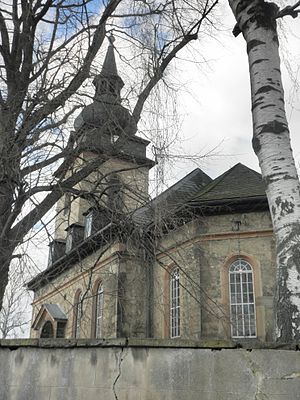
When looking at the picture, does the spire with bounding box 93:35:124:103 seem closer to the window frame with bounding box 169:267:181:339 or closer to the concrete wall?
the concrete wall

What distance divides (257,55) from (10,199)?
12.6ft

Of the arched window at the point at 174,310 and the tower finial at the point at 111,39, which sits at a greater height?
the tower finial at the point at 111,39

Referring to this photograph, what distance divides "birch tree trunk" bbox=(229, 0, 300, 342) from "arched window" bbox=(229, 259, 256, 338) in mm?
9348

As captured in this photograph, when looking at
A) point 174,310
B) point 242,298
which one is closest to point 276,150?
point 242,298

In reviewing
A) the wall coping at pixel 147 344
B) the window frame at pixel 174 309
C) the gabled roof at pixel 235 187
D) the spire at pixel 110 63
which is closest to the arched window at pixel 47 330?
the window frame at pixel 174 309

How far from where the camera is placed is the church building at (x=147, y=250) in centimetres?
737

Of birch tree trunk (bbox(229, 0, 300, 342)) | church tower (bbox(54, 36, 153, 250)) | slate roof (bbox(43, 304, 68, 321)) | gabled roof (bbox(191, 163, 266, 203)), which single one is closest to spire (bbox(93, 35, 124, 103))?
church tower (bbox(54, 36, 153, 250))

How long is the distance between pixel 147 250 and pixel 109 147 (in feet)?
5.66

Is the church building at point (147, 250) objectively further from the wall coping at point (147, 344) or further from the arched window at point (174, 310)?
the wall coping at point (147, 344)

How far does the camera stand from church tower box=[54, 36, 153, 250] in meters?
7.26

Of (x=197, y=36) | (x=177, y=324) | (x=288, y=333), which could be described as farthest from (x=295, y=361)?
(x=177, y=324)

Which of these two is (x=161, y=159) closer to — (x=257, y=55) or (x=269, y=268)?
(x=257, y=55)

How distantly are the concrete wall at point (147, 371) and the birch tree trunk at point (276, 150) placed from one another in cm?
68

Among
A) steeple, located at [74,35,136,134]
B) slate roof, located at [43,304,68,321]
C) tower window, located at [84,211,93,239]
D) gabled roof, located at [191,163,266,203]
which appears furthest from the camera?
slate roof, located at [43,304,68,321]
